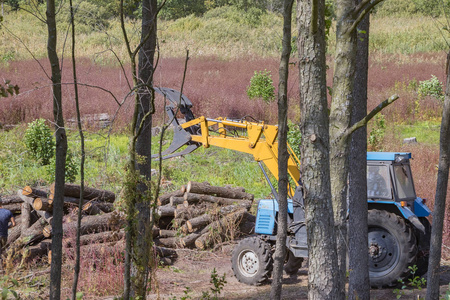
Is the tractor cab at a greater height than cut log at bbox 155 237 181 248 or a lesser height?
greater

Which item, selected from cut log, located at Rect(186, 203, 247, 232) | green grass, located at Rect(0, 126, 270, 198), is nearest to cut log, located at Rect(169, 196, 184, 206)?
cut log, located at Rect(186, 203, 247, 232)

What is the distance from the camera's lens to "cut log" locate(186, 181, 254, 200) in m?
8.62

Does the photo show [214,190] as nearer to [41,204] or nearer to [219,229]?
[219,229]

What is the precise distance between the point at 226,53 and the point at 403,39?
37.3 feet

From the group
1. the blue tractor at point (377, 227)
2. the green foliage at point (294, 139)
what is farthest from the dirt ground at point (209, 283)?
the green foliage at point (294, 139)

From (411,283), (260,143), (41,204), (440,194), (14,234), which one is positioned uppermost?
(260,143)

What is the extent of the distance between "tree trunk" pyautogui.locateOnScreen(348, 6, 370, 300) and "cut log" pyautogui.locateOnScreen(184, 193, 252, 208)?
3.92m

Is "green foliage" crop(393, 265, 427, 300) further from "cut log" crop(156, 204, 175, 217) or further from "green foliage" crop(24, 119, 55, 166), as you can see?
"green foliage" crop(24, 119, 55, 166)

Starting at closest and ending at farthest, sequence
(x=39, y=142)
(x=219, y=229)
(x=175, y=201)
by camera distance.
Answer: (x=219, y=229), (x=175, y=201), (x=39, y=142)

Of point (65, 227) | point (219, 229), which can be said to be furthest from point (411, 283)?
point (65, 227)

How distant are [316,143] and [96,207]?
5.49 meters

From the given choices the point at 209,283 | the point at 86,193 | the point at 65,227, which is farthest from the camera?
the point at 86,193

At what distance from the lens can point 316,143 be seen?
310 centimetres

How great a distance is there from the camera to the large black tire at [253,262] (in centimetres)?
650
